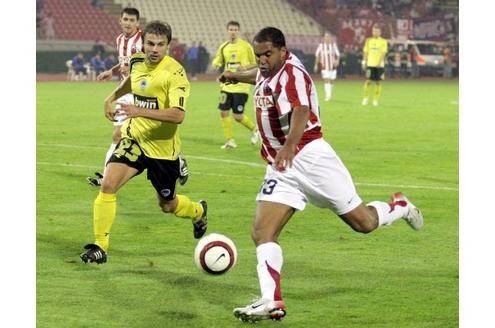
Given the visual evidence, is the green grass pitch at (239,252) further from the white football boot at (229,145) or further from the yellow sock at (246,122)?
the yellow sock at (246,122)

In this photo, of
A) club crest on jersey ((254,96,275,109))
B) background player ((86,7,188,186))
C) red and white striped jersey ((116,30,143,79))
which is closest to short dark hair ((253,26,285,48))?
club crest on jersey ((254,96,275,109))

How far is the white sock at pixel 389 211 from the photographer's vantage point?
28.9 feet

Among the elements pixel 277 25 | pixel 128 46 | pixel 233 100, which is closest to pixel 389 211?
pixel 128 46

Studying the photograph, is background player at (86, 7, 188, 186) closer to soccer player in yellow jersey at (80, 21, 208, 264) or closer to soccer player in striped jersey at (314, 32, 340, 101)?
soccer player in yellow jersey at (80, 21, 208, 264)

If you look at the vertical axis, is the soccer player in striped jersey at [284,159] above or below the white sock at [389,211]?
above

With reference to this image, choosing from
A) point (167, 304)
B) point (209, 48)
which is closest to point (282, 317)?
point (167, 304)

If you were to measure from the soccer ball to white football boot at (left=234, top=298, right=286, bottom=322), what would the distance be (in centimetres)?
75

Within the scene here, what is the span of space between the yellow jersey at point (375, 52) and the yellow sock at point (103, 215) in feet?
82.5

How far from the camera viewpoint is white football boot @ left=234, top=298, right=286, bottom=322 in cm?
737

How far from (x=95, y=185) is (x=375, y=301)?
7020 mm

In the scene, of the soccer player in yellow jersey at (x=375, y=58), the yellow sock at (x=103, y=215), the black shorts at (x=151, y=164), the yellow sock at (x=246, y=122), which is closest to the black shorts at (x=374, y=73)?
the soccer player in yellow jersey at (x=375, y=58)

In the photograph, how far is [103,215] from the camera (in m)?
9.62

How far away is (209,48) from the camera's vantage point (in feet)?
205
